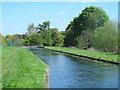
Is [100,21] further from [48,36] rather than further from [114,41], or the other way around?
[48,36]

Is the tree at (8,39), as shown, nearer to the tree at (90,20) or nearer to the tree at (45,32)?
the tree at (45,32)

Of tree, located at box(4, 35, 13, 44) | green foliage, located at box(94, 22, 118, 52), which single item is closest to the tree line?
green foliage, located at box(94, 22, 118, 52)

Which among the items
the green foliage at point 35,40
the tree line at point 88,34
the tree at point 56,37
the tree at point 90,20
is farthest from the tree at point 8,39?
the tree at point 90,20

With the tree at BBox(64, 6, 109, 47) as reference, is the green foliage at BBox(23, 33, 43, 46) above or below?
below

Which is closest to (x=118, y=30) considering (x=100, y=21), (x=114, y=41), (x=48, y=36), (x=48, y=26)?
(x=114, y=41)

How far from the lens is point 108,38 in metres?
31.7

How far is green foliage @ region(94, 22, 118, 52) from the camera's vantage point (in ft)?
99.1

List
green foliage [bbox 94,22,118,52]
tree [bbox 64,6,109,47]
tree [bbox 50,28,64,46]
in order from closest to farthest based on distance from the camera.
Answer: green foliage [bbox 94,22,118,52] < tree [bbox 64,6,109,47] < tree [bbox 50,28,64,46]

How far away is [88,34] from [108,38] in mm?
11303

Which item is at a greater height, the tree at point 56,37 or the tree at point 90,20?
the tree at point 90,20

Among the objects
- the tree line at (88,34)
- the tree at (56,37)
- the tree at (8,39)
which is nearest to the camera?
the tree line at (88,34)

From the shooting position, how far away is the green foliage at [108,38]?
30219mm

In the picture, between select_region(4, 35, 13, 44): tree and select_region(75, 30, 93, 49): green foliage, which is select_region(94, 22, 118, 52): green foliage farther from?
select_region(4, 35, 13, 44): tree

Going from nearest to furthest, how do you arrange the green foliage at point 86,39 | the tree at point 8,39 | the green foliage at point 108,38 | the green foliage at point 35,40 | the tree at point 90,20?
1. the green foliage at point 108,38
2. the green foliage at point 86,39
3. the tree at point 90,20
4. the green foliage at point 35,40
5. the tree at point 8,39
